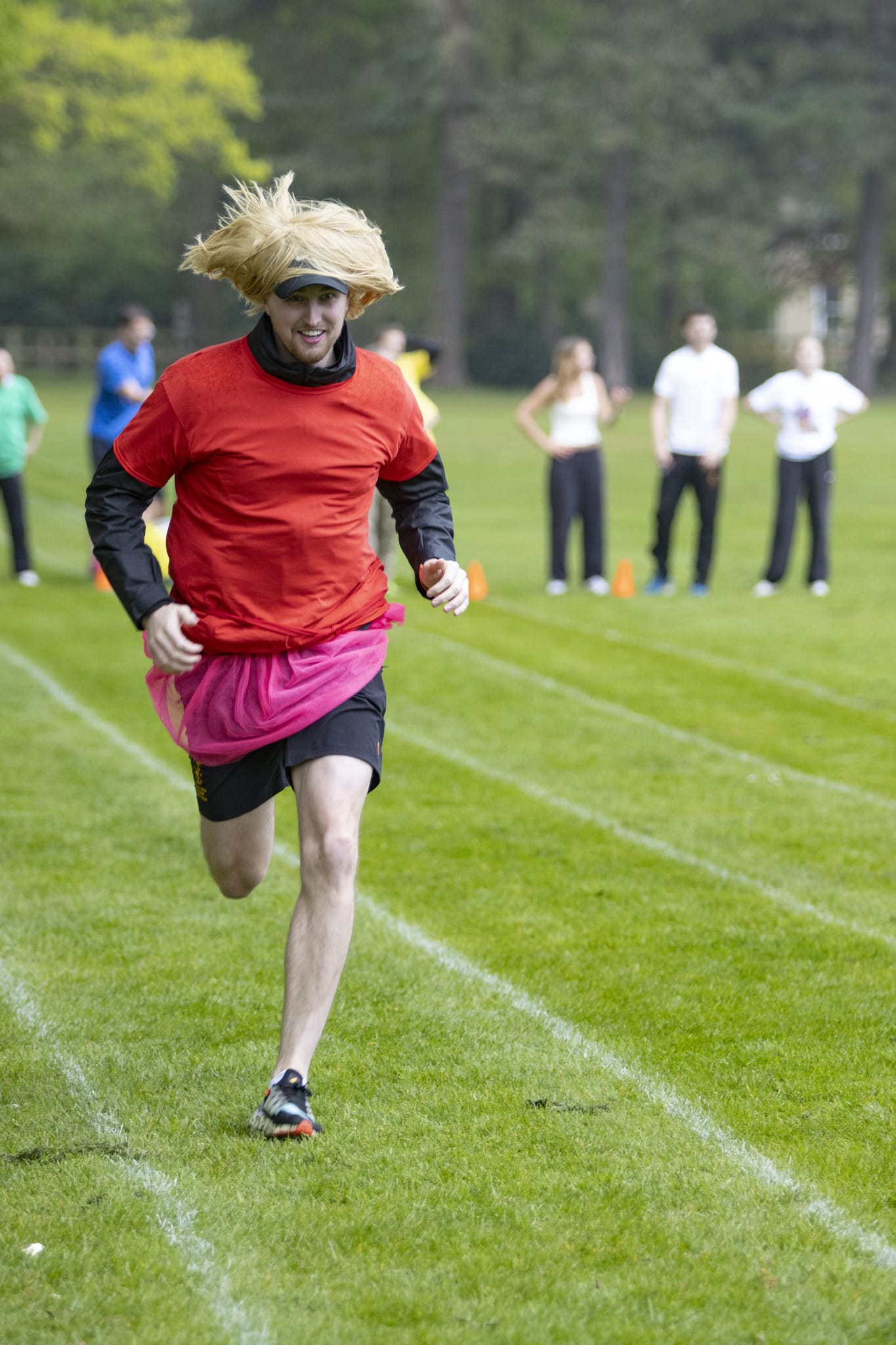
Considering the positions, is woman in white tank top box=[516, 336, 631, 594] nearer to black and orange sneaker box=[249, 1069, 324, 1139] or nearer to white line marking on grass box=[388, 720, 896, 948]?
white line marking on grass box=[388, 720, 896, 948]

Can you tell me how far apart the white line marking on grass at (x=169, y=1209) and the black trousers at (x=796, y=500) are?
10.5m

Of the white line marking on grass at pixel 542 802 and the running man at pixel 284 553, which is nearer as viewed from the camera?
the running man at pixel 284 553

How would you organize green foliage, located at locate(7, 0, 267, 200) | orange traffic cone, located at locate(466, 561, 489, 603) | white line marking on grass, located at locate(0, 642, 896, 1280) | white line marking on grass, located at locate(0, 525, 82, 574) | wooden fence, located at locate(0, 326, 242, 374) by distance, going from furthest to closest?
wooden fence, located at locate(0, 326, 242, 374) < green foliage, located at locate(7, 0, 267, 200) < white line marking on grass, located at locate(0, 525, 82, 574) < orange traffic cone, located at locate(466, 561, 489, 603) < white line marking on grass, located at locate(0, 642, 896, 1280)

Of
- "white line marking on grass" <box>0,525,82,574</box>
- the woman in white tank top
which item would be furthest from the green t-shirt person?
the woman in white tank top

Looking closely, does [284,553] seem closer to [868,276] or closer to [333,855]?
[333,855]

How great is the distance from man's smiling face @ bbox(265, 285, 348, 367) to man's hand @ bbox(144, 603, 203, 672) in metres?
0.73

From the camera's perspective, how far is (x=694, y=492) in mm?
14945

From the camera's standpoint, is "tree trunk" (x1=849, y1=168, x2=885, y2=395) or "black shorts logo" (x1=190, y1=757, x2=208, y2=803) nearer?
"black shorts logo" (x1=190, y1=757, x2=208, y2=803)

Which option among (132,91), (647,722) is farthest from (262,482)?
(132,91)

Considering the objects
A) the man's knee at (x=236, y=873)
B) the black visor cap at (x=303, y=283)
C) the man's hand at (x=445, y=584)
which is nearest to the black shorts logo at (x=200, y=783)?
the man's knee at (x=236, y=873)

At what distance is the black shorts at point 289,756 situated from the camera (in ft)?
14.8

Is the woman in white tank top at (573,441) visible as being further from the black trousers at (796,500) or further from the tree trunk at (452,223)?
the tree trunk at (452,223)

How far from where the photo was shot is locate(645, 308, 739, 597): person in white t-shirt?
1455 centimetres

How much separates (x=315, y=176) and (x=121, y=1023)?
58.0 metres
